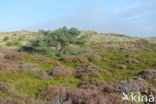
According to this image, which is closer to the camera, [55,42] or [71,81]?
[71,81]

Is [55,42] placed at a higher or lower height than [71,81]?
higher

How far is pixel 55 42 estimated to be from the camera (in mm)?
36000

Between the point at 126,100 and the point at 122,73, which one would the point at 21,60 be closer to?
the point at 122,73

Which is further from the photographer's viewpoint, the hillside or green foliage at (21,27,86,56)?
green foliage at (21,27,86,56)

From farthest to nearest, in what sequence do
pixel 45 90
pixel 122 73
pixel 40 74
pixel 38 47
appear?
pixel 38 47 → pixel 122 73 → pixel 40 74 → pixel 45 90

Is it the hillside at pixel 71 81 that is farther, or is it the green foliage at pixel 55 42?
the green foliage at pixel 55 42

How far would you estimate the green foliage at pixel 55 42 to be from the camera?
33312 mm

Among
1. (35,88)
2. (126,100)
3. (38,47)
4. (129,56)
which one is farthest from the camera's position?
(38,47)

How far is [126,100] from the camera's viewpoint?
10.4m

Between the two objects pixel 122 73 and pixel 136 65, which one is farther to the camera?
Answer: pixel 136 65

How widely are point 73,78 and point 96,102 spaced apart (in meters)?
9.07

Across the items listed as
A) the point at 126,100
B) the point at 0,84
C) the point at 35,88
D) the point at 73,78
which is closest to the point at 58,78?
the point at 73,78

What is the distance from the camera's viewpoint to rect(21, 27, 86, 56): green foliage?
33.3 metres

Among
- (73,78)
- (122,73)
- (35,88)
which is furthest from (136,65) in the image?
(35,88)
